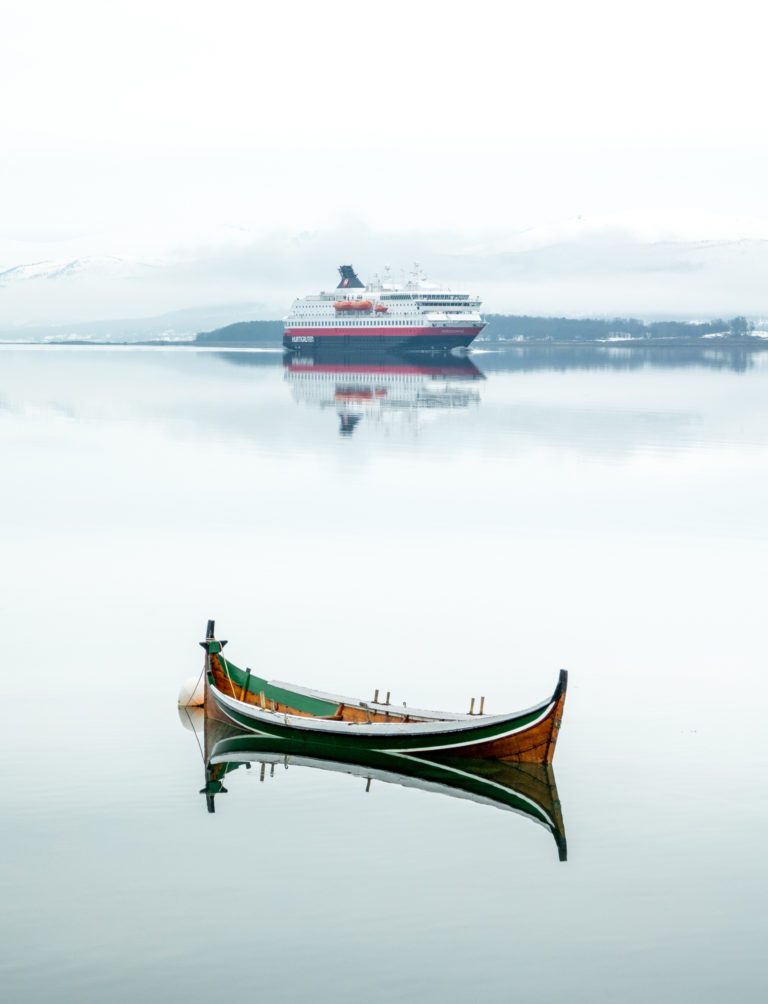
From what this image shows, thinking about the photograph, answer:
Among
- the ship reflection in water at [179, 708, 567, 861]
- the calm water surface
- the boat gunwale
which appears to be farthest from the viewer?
the boat gunwale

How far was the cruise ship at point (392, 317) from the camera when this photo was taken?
457 ft

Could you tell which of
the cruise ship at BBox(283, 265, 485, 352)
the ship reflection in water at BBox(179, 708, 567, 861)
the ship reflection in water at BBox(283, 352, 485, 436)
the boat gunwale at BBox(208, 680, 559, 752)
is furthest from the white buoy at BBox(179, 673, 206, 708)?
the cruise ship at BBox(283, 265, 485, 352)

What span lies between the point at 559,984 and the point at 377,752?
4703 millimetres

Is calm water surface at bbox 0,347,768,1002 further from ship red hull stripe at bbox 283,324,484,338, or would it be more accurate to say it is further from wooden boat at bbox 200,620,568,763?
ship red hull stripe at bbox 283,324,484,338

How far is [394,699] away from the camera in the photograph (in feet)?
54.1

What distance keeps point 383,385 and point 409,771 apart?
82457 millimetres

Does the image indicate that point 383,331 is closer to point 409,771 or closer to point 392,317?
point 392,317

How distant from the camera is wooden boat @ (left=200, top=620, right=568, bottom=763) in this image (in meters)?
13.5

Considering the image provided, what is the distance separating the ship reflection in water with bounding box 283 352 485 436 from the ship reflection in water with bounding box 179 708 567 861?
44.3 meters

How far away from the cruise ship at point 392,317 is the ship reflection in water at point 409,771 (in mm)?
125363

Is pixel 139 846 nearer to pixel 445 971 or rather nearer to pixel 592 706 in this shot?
pixel 445 971

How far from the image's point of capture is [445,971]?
9508 mm

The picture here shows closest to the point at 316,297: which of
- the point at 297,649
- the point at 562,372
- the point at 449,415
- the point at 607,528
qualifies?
the point at 562,372

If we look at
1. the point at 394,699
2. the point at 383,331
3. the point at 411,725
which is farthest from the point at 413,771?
the point at 383,331
